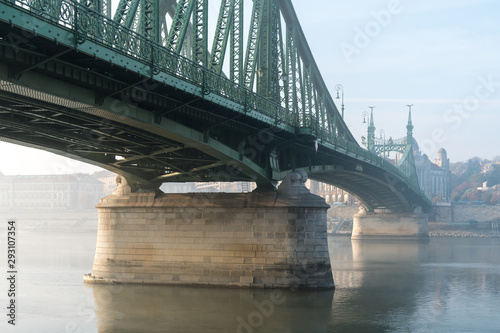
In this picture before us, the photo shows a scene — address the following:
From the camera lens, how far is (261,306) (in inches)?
1336

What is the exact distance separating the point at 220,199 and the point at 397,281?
1549cm

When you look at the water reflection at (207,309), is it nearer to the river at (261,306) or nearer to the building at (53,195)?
the river at (261,306)

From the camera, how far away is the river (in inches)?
1170

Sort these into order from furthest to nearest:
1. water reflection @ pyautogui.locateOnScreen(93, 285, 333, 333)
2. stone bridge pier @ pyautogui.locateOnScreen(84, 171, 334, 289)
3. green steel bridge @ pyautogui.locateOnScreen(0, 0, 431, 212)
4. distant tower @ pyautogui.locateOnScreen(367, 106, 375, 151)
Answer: distant tower @ pyautogui.locateOnScreen(367, 106, 375, 151) < stone bridge pier @ pyautogui.locateOnScreen(84, 171, 334, 289) < water reflection @ pyautogui.locateOnScreen(93, 285, 333, 333) < green steel bridge @ pyautogui.locateOnScreen(0, 0, 431, 212)

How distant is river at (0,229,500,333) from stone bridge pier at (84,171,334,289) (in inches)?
38.8

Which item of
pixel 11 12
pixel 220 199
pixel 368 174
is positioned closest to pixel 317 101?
pixel 368 174

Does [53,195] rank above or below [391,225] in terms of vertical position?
above

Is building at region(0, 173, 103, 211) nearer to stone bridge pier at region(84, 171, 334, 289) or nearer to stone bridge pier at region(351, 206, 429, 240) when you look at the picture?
stone bridge pier at region(351, 206, 429, 240)

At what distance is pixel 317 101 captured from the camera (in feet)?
196

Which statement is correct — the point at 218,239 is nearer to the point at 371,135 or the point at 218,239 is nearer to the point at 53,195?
the point at 371,135

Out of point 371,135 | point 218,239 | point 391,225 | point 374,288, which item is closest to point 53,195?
point 371,135

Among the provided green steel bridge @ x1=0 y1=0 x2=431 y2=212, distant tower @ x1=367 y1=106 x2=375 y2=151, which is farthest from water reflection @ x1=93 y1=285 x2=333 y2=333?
distant tower @ x1=367 y1=106 x2=375 y2=151

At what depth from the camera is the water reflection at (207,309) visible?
96.8 ft

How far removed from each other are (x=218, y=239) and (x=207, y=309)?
663 cm
